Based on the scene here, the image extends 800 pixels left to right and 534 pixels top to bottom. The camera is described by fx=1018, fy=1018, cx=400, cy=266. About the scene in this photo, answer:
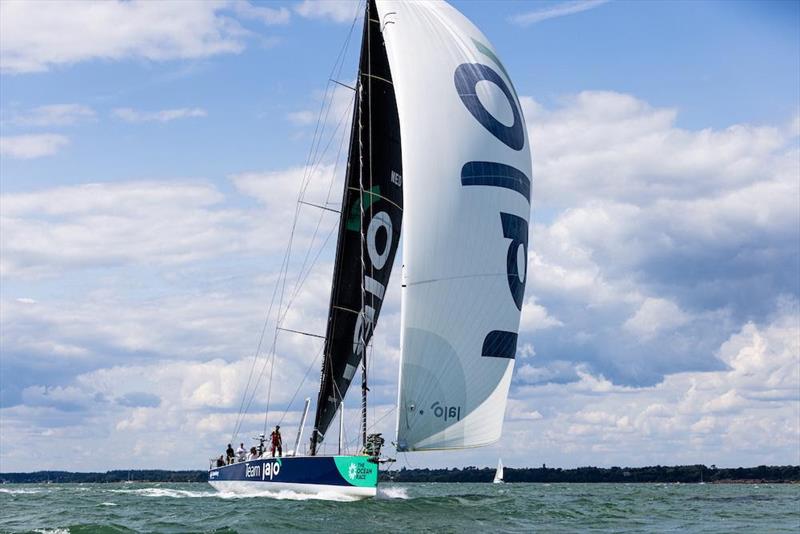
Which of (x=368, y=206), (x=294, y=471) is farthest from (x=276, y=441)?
(x=368, y=206)

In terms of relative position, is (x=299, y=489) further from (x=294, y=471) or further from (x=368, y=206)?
(x=368, y=206)

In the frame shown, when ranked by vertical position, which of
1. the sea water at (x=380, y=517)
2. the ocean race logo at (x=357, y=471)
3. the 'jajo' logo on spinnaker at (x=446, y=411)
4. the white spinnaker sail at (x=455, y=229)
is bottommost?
the sea water at (x=380, y=517)

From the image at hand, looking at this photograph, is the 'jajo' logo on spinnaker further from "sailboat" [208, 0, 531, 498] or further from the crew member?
the crew member

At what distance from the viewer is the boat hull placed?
28234 mm

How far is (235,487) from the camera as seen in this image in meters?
35.9

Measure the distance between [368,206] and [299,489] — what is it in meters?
8.87

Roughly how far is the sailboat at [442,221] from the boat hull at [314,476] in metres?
0.04

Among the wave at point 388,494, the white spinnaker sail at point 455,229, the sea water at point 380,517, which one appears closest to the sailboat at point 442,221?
the white spinnaker sail at point 455,229

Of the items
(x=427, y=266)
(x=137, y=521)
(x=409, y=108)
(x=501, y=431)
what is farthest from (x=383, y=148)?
(x=137, y=521)

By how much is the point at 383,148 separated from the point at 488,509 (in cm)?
1150

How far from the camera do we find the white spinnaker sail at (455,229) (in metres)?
26.4

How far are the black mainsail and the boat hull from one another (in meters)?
3.79

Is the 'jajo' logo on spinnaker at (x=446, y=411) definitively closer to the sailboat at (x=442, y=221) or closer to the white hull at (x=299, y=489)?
the sailboat at (x=442, y=221)

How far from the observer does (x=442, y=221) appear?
26.8m
